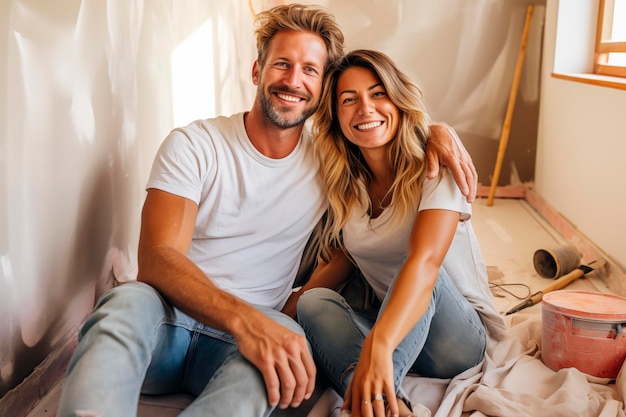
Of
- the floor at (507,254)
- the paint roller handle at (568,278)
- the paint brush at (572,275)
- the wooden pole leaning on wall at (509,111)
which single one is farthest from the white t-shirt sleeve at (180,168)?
the wooden pole leaning on wall at (509,111)

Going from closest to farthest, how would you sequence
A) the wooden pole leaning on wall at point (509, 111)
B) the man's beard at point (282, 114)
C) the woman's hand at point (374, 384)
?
the woman's hand at point (374, 384), the man's beard at point (282, 114), the wooden pole leaning on wall at point (509, 111)

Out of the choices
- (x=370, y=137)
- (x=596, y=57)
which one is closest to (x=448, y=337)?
(x=370, y=137)

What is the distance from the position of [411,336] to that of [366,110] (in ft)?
2.11

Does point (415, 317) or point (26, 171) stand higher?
point (26, 171)

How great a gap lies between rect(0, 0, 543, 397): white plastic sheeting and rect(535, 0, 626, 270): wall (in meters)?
2.10

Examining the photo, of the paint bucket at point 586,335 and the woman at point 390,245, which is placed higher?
the woman at point 390,245

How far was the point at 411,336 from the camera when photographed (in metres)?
1.73

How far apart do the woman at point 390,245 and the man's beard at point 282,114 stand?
3.2 inches

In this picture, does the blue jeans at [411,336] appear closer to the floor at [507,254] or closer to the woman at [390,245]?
the woman at [390,245]

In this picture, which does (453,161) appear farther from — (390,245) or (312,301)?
(312,301)

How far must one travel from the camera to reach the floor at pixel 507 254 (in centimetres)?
186

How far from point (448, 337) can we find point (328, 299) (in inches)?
14.2

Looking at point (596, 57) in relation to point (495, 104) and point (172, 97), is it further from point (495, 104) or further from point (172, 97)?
point (172, 97)

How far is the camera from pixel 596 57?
421 cm
